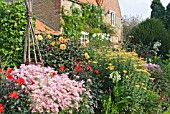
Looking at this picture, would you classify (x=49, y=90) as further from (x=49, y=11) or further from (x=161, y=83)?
(x=49, y=11)

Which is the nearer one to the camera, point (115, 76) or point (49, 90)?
point (49, 90)

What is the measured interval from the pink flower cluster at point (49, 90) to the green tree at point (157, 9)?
96.2ft

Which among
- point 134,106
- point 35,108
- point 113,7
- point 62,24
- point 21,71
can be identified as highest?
point 113,7

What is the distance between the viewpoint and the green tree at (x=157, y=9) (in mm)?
32562

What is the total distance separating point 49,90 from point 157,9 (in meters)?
30.5

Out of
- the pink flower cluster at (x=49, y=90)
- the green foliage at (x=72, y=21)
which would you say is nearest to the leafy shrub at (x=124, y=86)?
the pink flower cluster at (x=49, y=90)

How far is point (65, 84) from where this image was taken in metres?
4.60

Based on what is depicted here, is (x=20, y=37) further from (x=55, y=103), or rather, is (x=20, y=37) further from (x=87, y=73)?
(x=55, y=103)

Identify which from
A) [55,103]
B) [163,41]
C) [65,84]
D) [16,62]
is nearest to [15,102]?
[55,103]

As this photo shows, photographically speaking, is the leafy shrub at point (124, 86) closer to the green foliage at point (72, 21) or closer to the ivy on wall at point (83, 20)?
the ivy on wall at point (83, 20)

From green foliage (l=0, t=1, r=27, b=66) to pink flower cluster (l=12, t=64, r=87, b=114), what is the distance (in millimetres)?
3722

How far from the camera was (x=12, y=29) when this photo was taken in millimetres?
8750

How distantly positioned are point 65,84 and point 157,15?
29.6m

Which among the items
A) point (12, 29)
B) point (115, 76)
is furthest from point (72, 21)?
point (115, 76)
